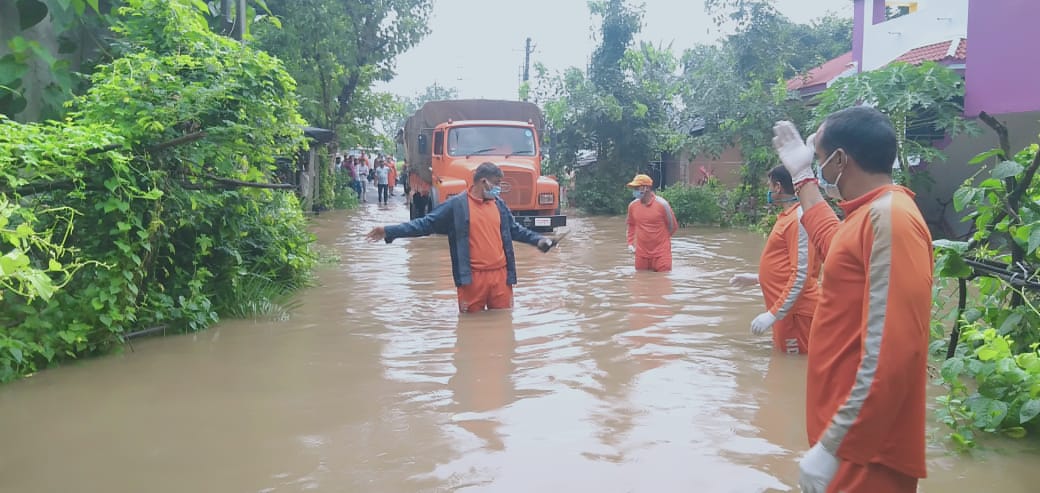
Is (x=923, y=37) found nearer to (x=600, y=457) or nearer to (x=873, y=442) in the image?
(x=600, y=457)

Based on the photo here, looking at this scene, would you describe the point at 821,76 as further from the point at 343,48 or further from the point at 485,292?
the point at 485,292

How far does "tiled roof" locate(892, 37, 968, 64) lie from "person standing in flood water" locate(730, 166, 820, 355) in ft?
29.9

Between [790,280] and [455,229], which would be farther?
Result: [455,229]

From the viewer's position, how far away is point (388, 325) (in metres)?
8.00

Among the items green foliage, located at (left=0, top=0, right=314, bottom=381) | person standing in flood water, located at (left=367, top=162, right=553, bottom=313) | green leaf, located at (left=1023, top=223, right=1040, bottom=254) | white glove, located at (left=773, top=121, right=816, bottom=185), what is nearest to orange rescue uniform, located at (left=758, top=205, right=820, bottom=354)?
green leaf, located at (left=1023, top=223, right=1040, bottom=254)

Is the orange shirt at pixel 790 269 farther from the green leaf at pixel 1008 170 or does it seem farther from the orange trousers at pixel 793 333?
the green leaf at pixel 1008 170

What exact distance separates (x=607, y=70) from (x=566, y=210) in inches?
204

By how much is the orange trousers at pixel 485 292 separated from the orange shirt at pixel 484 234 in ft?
0.39

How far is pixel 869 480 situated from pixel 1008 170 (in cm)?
296

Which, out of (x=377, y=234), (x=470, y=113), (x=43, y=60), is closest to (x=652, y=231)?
(x=377, y=234)

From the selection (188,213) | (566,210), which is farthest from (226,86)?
(566,210)

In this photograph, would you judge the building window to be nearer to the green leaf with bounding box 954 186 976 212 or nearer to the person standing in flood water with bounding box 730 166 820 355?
the person standing in flood water with bounding box 730 166 820 355

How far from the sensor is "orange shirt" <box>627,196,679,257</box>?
10156mm

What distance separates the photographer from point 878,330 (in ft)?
7.29
